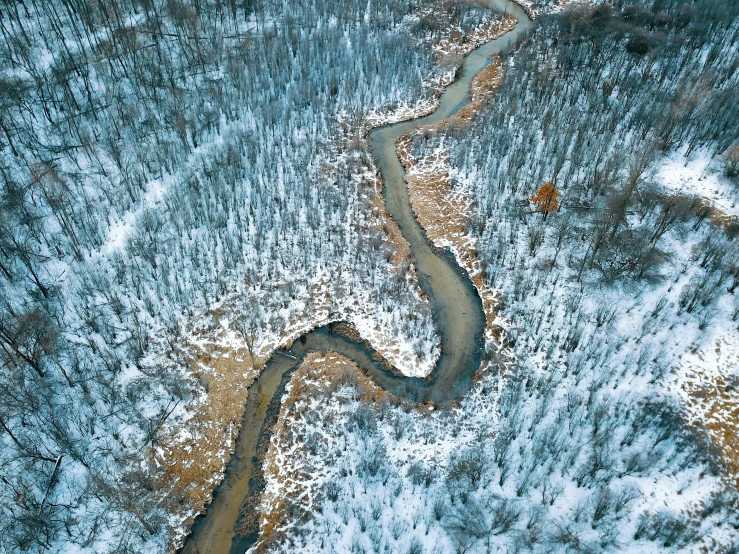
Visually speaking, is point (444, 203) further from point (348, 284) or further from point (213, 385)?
point (213, 385)

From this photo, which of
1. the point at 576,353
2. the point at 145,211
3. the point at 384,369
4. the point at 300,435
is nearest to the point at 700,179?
the point at 576,353

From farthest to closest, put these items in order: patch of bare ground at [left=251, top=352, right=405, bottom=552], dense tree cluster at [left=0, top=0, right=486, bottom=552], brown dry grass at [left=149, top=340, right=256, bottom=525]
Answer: dense tree cluster at [left=0, top=0, right=486, bottom=552]
brown dry grass at [left=149, top=340, right=256, bottom=525]
patch of bare ground at [left=251, top=352, right=405, bottom=552]

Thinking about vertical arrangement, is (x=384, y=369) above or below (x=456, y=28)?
below

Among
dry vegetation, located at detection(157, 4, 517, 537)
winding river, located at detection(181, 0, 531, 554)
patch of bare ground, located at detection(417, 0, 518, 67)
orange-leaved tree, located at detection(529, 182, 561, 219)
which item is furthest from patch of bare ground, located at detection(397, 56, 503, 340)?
patch of bare ground, located at detection(417, 0, 518, 67)

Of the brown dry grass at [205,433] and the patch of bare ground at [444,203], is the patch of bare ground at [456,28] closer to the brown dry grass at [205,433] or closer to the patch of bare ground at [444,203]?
the patch of bare ground at [444,203]

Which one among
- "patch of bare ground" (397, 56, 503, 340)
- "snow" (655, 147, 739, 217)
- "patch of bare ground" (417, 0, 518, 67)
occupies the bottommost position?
"patch of bare ground" (397, 56, 503, 340)

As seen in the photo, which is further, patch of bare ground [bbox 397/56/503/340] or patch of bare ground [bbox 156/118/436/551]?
patch of bare ground [bbox 397/56/503/340]

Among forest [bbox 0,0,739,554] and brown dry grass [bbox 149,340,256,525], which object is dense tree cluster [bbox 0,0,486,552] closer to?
forest [bbox 0,0,739,554]
